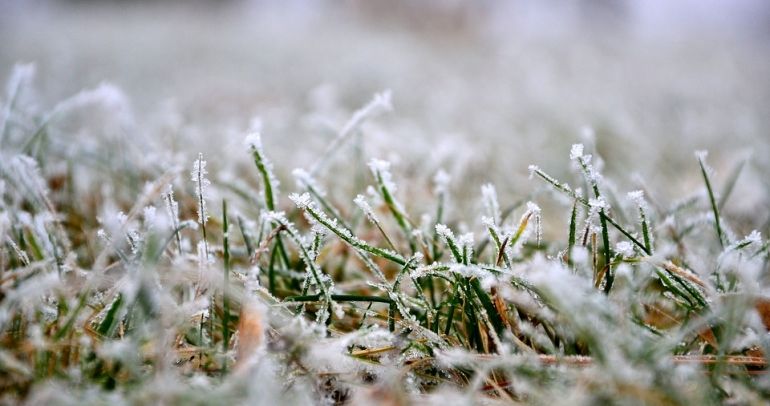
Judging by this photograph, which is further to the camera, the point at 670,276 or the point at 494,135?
the point at 494,135

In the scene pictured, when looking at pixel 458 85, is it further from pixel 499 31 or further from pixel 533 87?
pixel 499 31

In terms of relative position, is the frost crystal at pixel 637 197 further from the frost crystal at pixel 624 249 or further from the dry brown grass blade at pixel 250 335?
the dry brown grass blade at pixel 250 335

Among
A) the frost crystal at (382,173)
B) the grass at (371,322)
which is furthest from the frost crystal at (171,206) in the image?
the frost crystal at (382,173)

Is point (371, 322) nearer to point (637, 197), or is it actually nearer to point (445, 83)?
point (637, 197)

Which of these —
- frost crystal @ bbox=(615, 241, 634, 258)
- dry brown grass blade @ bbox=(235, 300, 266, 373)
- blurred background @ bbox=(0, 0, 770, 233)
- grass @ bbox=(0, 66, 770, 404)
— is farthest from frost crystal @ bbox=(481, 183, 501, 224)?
dry brown grass blade @ bbox=(235, 300, 266, 373)

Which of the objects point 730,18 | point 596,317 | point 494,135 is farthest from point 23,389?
point 730,18


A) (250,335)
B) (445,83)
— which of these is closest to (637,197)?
(250,335)
